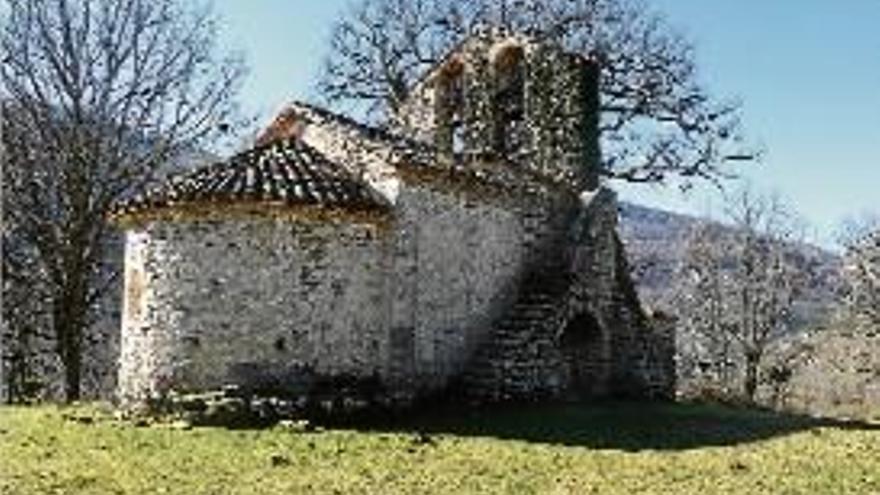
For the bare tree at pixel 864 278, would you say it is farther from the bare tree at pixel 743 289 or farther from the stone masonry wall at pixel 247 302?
the stone masonry wall at pixel 247 302

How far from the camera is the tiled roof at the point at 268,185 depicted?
19.1 metres

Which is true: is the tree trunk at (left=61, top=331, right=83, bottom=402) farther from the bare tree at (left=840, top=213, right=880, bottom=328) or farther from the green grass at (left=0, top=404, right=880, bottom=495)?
the bare tree at (left=840, top=213, right=880, bottom=328)

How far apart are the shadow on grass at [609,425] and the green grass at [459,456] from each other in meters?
0.03

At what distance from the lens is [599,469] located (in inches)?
574

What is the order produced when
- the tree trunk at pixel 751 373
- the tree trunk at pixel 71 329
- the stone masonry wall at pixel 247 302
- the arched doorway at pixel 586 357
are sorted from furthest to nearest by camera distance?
the tree trunk at pixel 751 373 < the tree trunk at pixel 71 329 < the arched doorway at pixel 586 357 < the stone masonry wall at pixel 247 302

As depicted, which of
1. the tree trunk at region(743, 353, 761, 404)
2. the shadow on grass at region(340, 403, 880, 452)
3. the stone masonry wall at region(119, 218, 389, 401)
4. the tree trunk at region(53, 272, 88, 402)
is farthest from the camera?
Result: the tree trunk at region(743, 353, 761, 404)

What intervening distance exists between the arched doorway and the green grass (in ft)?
10.9

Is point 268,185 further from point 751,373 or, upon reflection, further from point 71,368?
point 751,373

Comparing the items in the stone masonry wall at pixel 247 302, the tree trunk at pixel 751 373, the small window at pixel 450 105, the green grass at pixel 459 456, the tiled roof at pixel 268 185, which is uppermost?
the small window at pixel 450 105

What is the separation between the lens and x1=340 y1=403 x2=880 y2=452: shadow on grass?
17.5m

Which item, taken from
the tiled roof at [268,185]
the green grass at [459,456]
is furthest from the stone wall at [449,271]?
the green grass at [459,456]

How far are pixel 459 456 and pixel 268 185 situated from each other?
6.21 m

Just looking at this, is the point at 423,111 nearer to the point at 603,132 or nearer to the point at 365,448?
the point at 603,132

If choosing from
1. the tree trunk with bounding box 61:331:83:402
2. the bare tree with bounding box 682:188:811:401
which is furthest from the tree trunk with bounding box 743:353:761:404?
the tree trunk with bounding box 61:331:83:402
